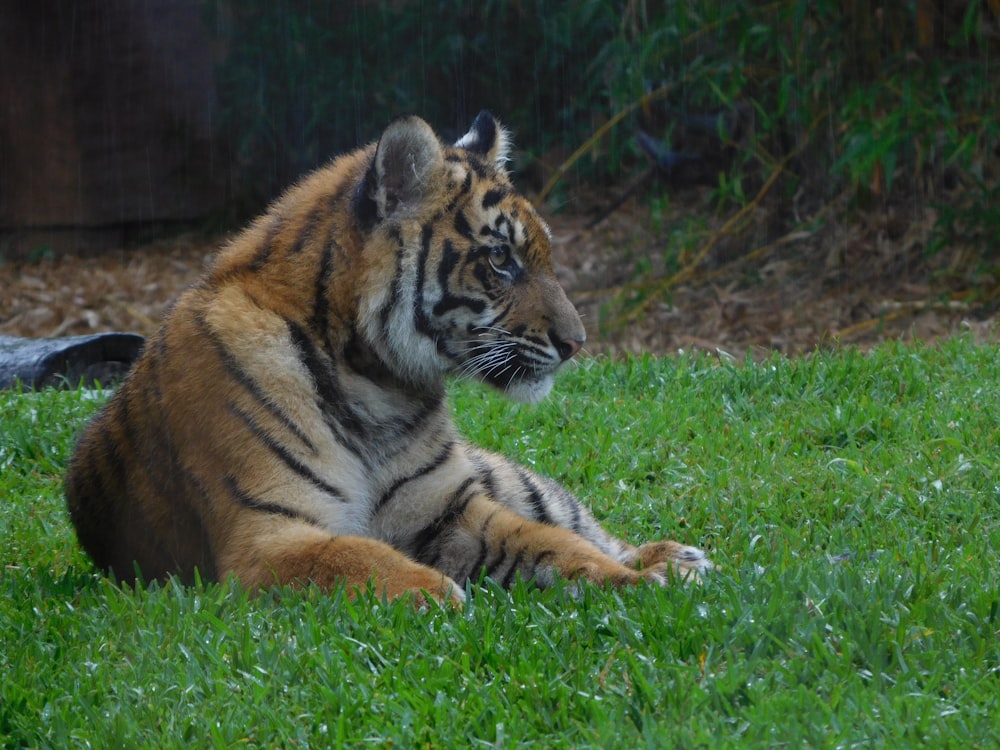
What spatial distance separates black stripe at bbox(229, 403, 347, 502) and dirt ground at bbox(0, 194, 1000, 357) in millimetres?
4880

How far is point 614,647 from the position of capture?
2.97 meters

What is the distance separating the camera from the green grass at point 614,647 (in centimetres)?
263

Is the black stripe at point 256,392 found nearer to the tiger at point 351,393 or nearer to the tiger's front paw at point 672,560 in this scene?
the tiger at point 351,393

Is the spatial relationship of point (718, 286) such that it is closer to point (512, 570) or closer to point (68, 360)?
point (68, 360)

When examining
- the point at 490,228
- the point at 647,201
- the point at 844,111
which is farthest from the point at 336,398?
the point at 647,201

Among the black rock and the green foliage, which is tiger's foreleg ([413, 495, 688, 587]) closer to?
the black rock

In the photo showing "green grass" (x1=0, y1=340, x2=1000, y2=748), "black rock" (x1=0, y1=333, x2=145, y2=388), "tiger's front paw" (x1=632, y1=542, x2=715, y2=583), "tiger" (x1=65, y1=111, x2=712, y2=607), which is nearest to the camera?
"green grass" (x1=0, y1=340, x2=1000, y2=748)

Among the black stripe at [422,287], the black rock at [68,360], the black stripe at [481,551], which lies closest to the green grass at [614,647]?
the black stripe at [481,551]

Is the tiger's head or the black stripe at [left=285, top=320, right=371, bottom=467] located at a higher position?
the tiger's head

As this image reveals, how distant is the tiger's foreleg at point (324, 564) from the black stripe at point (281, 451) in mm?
A: 162

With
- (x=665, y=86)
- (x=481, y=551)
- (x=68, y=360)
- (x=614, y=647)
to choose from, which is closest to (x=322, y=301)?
(x=481, y=551)

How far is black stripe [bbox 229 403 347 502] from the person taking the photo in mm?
3762

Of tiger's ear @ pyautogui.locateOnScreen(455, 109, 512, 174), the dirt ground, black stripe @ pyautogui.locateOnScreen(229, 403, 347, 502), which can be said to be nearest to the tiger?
black stripe @ pyautogui.locateOnScreen(229, 403, 347, 502)

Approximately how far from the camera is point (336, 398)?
3961 mm
